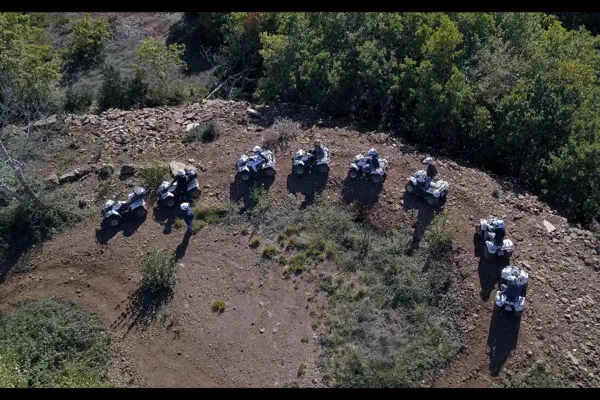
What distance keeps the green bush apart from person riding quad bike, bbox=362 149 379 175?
11.7m

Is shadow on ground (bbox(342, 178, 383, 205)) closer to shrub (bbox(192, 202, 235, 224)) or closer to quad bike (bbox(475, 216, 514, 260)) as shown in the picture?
quad bike (bbox(475, 216, 514, 260))

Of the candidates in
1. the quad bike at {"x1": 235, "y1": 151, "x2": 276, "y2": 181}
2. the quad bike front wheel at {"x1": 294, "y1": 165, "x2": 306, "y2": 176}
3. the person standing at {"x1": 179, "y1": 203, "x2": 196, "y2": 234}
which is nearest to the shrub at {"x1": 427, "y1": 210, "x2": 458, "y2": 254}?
the quad bike front wheel at {"x1": 294, "y1": 165, "x2": 306, "y2": 176}

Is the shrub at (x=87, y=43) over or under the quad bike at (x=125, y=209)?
over

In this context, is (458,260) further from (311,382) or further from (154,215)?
(154,215)

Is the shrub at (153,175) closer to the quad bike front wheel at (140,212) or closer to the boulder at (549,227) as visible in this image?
the quad bike front wheel at (140,212)

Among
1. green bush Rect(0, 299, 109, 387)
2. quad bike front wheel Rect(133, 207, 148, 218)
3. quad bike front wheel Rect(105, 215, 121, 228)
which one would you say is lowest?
green bush Rect(0, 299, 109, 387)

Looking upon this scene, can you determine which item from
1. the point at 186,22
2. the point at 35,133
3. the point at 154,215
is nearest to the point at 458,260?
the point at 154,215

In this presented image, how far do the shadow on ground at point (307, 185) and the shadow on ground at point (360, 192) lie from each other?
952mm

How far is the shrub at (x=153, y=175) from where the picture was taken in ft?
75.1

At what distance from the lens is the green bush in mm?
17706

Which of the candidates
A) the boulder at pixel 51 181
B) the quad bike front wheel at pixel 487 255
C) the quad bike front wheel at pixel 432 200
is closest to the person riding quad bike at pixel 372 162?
the quad bike front wheel at pixel 432 200

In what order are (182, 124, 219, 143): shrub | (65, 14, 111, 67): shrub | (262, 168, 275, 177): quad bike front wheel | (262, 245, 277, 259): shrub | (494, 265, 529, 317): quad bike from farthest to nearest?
(65, 14, 111, 67): shrub → (182, 124, 219, 143): shrub → (262, 168, 275, 177): quad bike front wheel → (262, 245, 277, 259): shrub → (494, 265, 529, 317): quad bike

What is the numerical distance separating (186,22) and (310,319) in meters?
27.1

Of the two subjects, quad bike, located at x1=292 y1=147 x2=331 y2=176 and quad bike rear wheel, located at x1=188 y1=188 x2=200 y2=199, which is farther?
quad bike, located at x1=292 y1=147 x2=331 y2=176
